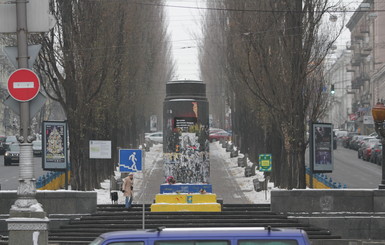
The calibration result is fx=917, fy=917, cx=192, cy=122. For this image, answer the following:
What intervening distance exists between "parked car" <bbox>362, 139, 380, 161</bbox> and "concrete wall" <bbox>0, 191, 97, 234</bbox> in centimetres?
4129

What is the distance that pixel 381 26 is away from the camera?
101 meters

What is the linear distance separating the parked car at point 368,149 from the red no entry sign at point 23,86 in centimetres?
5398

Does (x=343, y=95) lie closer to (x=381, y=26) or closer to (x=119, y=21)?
(x=381, y=26)

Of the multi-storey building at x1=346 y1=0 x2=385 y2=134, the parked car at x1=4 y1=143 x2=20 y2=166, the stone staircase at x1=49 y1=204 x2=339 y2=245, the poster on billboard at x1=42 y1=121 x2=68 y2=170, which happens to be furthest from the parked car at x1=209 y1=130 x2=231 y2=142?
the stone staircase at x1=49 y1=204 x2=339 y2=245

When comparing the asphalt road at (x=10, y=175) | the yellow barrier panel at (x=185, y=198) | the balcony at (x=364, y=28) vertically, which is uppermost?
the balcony at (x=364, y=28)

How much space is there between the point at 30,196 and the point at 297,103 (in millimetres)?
19788

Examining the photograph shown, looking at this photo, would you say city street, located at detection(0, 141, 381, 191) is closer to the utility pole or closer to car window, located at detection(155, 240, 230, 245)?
the utility pole

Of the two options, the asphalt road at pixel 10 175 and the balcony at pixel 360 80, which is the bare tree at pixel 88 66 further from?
the balcony at pixel 360 80

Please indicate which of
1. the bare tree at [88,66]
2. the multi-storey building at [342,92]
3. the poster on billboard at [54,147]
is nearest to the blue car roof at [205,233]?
the poster on billboard at [54,147]

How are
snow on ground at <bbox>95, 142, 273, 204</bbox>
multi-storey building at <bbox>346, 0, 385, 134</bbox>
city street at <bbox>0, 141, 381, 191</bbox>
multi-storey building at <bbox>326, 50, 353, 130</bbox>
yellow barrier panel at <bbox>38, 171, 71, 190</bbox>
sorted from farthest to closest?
multi-storey building at <bbox>326, 50, 353, 130</bbox> → multi-storey building at <bbox>346, 0, 385, 134</bbox> → city street at <bbox>0, 141, 381, 191</bbox> → yellow barrier panel at <bbox>38, 171, 71, 190</bbox> → snow on ground at <bbox>95, 142, 273, 204</bbox>

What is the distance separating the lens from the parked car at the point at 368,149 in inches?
2648

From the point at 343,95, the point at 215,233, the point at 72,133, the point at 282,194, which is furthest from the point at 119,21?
the point at 343,95

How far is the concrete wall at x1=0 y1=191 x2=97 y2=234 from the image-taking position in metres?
28.1

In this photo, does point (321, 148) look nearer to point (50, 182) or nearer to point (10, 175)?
point (50, 182)
